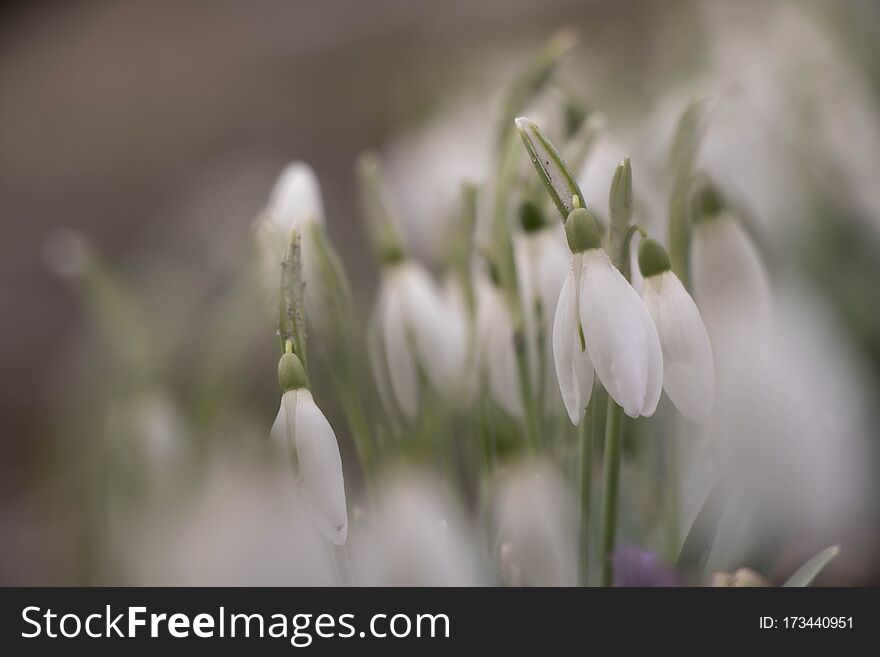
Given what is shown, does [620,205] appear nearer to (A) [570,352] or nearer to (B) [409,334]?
(A) [570,352]

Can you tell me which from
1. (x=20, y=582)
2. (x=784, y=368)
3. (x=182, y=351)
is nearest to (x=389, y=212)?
(x=784, y=368)

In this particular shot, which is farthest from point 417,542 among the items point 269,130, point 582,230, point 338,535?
point 269,130

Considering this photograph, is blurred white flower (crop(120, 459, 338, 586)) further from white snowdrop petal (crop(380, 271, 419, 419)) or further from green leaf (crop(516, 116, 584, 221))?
green leaf (crop(516, 116, 584, 221))

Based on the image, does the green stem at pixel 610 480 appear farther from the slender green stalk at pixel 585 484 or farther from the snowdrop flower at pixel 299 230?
the snowdrop flower at pixel 299 230

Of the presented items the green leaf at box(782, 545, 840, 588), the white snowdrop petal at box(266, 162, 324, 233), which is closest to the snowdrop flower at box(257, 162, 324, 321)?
the white snowdrop petal at box(266, 162, 324, 233)

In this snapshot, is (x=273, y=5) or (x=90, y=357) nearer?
(x=90, y=357)

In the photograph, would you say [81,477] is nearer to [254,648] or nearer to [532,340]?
[254,648]
